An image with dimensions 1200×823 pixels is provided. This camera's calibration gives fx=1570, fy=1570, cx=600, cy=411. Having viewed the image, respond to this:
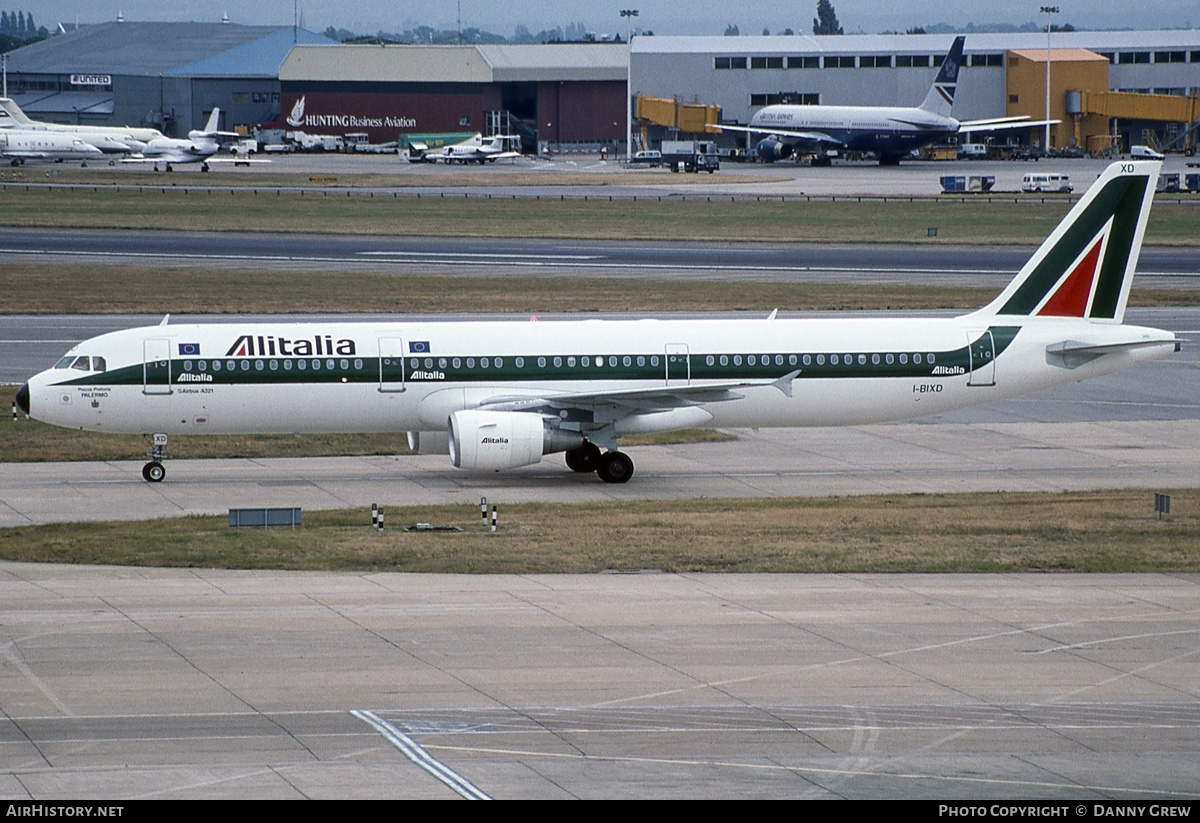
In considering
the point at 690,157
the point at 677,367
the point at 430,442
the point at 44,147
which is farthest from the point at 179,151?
the point at 677,367

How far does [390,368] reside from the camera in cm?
3825

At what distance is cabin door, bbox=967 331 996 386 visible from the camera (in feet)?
131

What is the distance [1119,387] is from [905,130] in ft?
352

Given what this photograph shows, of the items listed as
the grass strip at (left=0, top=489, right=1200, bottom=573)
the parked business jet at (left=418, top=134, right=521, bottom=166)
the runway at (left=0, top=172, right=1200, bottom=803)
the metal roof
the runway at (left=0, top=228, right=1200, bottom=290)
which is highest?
the metal roof

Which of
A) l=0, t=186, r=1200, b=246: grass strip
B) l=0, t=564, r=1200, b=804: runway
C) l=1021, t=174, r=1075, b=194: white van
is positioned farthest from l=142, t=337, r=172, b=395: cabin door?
l=1021, t=174, r=1075, b=194: white van

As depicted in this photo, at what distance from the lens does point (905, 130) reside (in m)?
155

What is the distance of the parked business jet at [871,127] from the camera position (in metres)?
154

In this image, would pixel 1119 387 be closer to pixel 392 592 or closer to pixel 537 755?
pixel 392 592

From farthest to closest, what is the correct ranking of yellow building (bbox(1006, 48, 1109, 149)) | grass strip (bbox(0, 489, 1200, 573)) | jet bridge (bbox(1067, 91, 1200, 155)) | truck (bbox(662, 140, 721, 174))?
yellow building (bbox(1006, 48, 1109, 149))
jet bridge (bbox(1067, 91, 1200, 155))
truck (bbox(662, 140, 721, 174))
grass strip (bbox(0, 489, 1200, 573))

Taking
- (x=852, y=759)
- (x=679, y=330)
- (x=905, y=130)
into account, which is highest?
(x=905, y=130)

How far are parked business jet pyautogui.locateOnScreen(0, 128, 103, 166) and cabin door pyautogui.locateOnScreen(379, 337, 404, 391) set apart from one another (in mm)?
132422

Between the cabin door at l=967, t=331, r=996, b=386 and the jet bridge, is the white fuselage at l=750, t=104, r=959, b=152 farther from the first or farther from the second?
the cabin door at l=967, t=331, r=996, b=386

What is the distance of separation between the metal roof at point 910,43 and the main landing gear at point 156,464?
15116cm
